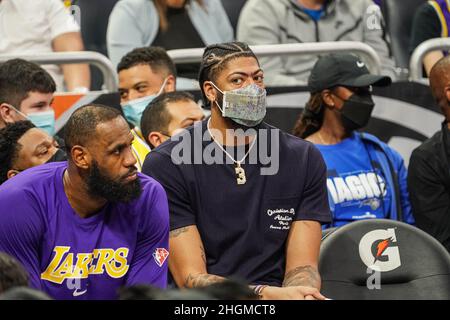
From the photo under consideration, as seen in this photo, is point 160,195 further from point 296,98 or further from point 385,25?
point 385,25

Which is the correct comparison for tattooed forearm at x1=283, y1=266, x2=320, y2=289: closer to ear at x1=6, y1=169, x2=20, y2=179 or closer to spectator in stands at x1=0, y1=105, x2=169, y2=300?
spectator in stands at x1=0, y1=105, x2=169, y2=300

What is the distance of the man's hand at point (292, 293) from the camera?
Result: 14.7 feet

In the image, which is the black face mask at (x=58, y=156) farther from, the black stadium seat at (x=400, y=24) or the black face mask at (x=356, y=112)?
the black stadium seat at (x=400, y=24)

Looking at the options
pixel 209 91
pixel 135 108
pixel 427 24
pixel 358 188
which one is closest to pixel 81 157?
pixel 209 91

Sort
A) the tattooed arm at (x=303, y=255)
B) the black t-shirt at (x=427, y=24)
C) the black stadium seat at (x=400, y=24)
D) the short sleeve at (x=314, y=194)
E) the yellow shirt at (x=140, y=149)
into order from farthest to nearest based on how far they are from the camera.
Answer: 1. the black stadium seat at (x=400, y=24)
2. the black t-shirt at (x=427, y=24)
3. the yellow shirt at (x=140, y=149)
4. the short sleeve at (x=314, y=194)
5. the tattooed arm at (x=303, y=255)

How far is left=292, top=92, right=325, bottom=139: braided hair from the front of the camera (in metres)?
6.43

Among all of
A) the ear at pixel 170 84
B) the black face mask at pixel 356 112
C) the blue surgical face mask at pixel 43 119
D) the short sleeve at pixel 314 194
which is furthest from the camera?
the ear at pixel 170 84

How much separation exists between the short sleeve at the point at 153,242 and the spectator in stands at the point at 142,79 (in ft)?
5.87

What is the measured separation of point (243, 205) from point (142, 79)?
1.85 meters

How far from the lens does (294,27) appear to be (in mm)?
7305

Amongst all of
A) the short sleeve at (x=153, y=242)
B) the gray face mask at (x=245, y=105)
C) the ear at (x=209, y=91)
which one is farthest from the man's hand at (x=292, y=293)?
the ear at (x=209, y=91)

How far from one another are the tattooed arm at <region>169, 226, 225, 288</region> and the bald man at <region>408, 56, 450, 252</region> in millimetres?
1643

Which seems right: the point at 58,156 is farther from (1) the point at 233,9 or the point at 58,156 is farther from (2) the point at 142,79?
(1) the point at 233,9
